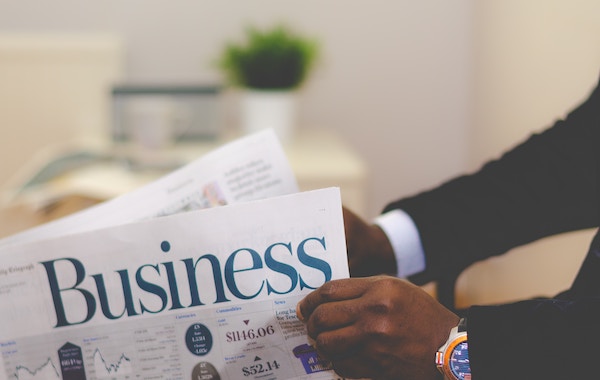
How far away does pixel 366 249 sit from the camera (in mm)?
961

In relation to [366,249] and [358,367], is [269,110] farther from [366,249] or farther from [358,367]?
[358,367]

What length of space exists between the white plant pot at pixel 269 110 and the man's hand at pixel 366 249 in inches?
41.5

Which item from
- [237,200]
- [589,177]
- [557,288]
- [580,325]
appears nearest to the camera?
[580,325]

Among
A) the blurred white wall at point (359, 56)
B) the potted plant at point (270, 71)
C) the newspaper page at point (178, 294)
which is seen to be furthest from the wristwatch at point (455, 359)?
the blurred white wall at point (359, 56)

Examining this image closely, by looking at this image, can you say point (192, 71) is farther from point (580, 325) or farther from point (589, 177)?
A: point (580, 325)

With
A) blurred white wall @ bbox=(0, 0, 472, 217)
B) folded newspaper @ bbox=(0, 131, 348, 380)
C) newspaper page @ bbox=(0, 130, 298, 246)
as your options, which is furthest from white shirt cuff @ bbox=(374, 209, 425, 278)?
blurred white wall @ bbox=(0, 0, 472, 217)

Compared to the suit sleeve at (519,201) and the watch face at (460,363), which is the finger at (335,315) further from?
the suit sleeve at (519,201)

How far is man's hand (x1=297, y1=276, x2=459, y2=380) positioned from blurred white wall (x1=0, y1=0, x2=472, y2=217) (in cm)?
178

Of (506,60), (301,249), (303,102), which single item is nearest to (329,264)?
(301,249)

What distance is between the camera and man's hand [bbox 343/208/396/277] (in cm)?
94

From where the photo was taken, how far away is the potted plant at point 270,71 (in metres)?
1.96

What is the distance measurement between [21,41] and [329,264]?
6.18ft

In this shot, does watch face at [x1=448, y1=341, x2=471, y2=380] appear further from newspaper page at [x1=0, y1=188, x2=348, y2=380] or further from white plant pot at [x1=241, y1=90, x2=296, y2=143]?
white plant pot at [x1=241, y1=90, x2=296, y2=143]

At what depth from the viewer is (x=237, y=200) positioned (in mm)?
811
